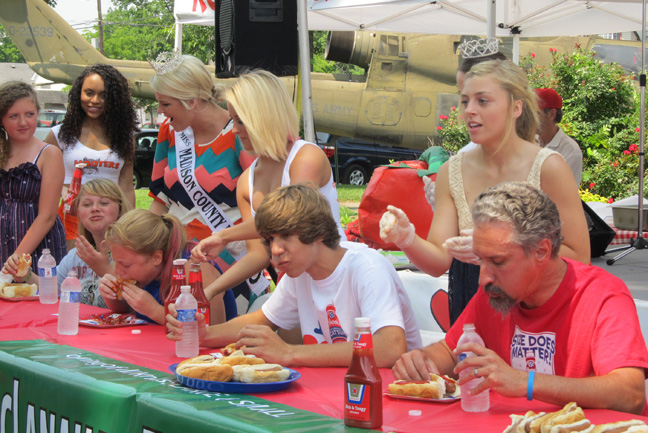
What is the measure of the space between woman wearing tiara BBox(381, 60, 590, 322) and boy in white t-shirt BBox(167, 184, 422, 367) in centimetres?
18

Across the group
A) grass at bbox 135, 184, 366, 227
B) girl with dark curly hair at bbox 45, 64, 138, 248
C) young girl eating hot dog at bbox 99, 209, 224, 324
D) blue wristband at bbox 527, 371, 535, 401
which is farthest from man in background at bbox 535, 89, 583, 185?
grass at bbox 135, 184, 366, 227

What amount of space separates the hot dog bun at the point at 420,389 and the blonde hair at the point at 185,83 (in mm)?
2215

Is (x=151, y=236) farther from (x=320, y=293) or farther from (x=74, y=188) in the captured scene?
(x=74, y=188)

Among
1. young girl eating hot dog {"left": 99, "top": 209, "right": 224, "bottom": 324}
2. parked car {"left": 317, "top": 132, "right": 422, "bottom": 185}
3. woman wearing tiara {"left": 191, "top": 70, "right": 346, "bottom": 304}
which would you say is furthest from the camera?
parked car {"left": 317, "top": 132, "right": 422, "bottom": 185}

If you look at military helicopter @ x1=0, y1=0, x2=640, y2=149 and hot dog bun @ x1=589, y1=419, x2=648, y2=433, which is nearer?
hot dog bun @ x1=589, y1=419, x2=648, y2=433

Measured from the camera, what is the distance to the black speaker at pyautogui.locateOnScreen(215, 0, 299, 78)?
5633mm

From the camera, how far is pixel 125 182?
16.0ft

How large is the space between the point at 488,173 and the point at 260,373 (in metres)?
1.18

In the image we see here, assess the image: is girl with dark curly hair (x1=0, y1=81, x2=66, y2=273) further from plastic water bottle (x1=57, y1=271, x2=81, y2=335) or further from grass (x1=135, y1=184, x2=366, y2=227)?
grass (x1=135, y1=184, x2=366, y2=227)

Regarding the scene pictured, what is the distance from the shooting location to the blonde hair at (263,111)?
3186 mm

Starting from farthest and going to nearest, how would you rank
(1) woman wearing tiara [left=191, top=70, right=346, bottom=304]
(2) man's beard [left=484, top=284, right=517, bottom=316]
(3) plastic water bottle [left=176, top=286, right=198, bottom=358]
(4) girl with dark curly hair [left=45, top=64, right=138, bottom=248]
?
1. (4) girl with dark curly hair [left=45, top=64, right=138, bottom=248]
2. (1) woman wearing tiara [left=191, top=70, right=346, bottom=304]
3. (3) plastic water bottle [left=176, top=286, right=198, bottom=358]
4. (2) man's beard [left=484, top=284, right=517, bottom=316]

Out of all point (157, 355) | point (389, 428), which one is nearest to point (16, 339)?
point (157, 355)

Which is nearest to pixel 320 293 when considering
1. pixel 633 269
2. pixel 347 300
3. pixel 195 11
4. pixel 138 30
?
pixel 347 300

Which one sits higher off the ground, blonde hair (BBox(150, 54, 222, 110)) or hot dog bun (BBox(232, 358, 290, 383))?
blonde hair (BBox(150, 54, 222, 110))
